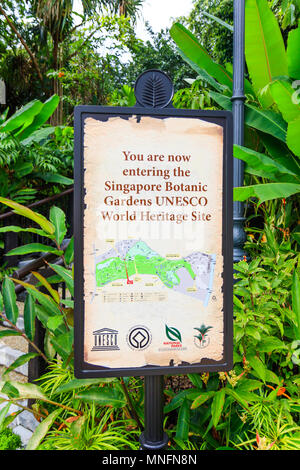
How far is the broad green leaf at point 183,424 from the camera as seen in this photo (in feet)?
4.96

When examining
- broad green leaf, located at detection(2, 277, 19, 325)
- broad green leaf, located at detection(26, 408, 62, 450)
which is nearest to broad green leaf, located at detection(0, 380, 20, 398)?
broad green leaf, located at detection(26, 408, 62, 450)

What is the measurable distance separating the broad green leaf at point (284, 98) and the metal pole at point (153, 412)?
1.96 metres

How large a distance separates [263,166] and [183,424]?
1.82 m

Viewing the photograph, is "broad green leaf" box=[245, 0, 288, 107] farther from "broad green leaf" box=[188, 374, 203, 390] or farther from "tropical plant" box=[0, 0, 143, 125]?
"tropical plant" box=[0, 0, 143, 125]

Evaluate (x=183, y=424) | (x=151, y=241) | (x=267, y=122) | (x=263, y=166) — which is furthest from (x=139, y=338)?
(x=267, y=122)

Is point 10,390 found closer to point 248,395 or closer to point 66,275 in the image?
point 66,275

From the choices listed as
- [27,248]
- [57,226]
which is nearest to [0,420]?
[27,248]

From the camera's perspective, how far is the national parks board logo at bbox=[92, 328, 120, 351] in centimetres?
125

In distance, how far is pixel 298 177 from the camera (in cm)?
265

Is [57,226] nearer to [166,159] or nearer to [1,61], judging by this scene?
[166,159]

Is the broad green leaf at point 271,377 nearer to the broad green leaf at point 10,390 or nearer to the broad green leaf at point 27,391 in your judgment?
the broad green leaf at point 27,391

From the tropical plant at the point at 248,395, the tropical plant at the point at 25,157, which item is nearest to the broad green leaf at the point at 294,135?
the tropical plant at the point at 248,395

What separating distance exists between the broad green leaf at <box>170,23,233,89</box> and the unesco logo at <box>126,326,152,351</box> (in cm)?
285

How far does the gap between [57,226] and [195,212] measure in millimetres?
840
